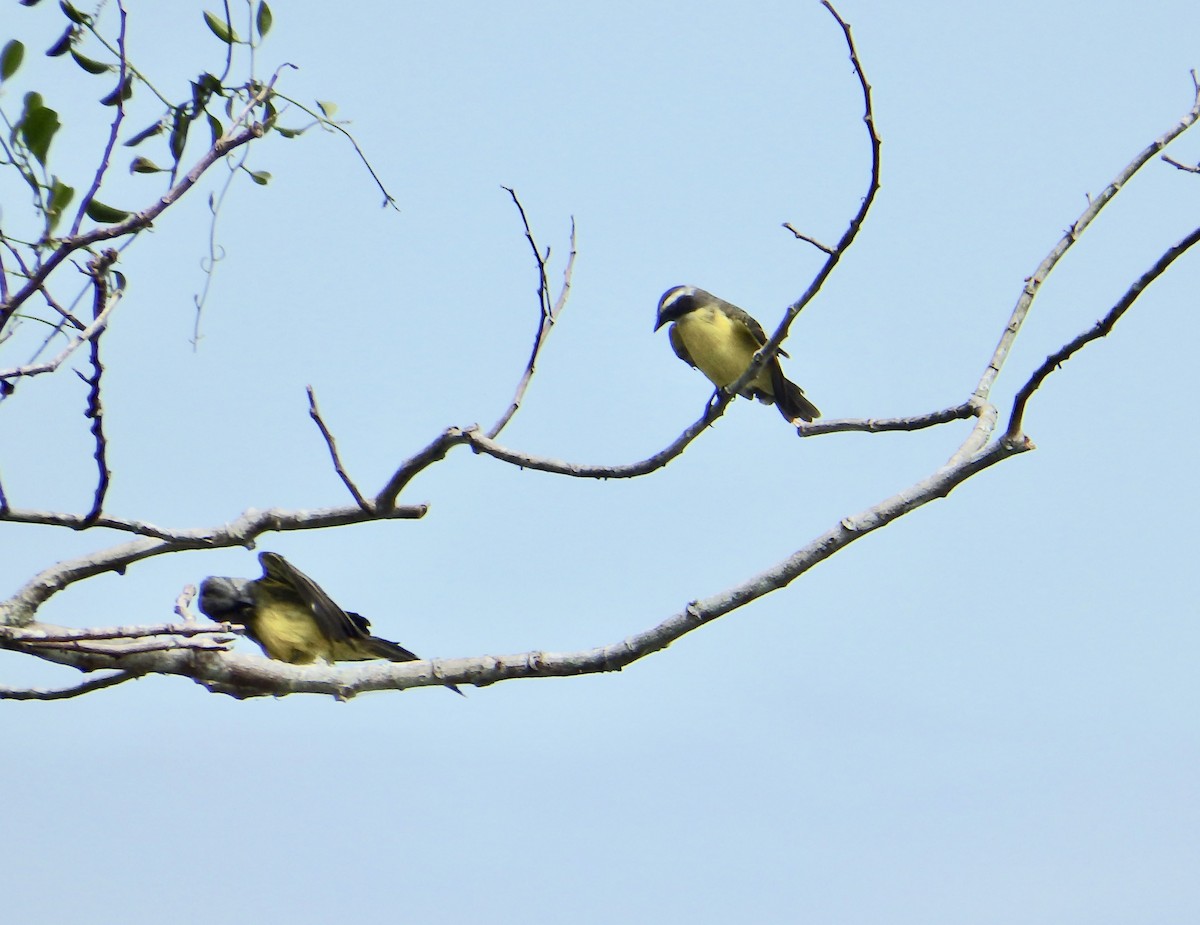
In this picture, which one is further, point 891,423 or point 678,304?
point 678,304

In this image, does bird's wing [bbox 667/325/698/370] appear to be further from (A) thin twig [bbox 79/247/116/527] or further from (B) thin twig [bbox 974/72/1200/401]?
(A) thin twig [bbox 79/247/116/527]

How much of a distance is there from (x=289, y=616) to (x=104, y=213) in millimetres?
2896

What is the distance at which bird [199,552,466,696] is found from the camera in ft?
19.4

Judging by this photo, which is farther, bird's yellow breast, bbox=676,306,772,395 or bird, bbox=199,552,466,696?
bird's yellow breast, bbox=676,306,772,395

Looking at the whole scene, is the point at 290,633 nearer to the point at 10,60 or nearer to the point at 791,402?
the point at 10,60

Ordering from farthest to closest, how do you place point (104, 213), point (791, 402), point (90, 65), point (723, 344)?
1. point (791, 402)
2. point (723, 344)
3. point (90, 65)
4. point (104, 213)

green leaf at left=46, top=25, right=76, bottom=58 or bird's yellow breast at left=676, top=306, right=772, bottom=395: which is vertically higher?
bird's yellow breast at left=676, top=306, right=772, bottom=395

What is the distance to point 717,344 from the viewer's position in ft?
31.3

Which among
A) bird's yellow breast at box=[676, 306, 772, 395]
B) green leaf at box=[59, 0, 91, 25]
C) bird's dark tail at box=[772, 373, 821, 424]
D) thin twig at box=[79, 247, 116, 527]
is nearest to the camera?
thin twig at box=[79, 247, 116, 527]

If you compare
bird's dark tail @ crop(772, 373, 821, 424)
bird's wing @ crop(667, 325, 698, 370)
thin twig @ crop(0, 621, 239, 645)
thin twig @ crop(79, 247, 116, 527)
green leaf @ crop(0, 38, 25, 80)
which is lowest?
thin twig @ crop(0, 621, 239, 645)

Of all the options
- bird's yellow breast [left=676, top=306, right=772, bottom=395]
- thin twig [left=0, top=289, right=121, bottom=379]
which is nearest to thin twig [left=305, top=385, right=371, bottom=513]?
thin twig [left=0, top=289, right=121, bottom=379]

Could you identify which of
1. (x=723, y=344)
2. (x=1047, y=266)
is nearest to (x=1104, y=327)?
(x=1047, y=266)

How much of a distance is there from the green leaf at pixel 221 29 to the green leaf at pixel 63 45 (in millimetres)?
514

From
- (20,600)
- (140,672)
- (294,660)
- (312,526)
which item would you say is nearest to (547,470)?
(312,526)
